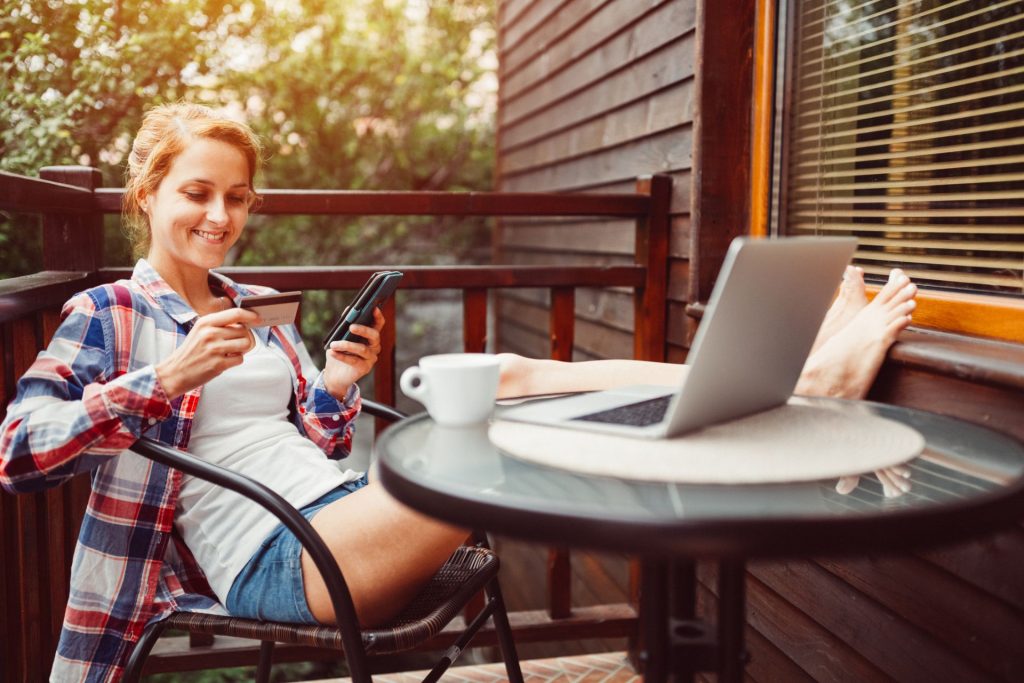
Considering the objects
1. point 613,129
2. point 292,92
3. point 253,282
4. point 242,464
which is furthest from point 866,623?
point 292,92

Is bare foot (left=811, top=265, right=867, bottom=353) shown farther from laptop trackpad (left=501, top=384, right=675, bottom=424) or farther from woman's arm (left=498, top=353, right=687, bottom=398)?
laptop trackpad (left=501, top=384, right=675, bottom=424)

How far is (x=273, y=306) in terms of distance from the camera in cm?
145

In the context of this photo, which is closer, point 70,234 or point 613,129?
point 70,234

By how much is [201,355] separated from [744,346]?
0.80 meters

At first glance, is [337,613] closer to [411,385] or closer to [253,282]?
[411,385]

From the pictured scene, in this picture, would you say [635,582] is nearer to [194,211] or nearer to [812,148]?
[812,148]

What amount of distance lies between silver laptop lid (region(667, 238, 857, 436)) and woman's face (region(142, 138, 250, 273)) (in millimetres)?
1033

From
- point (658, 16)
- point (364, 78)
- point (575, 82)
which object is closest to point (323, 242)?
point (364, 78)

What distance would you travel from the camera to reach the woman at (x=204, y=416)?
1358mm

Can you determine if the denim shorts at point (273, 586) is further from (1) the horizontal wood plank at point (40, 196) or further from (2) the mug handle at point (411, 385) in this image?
(1) the horizontal wood plank at point (40, 196)

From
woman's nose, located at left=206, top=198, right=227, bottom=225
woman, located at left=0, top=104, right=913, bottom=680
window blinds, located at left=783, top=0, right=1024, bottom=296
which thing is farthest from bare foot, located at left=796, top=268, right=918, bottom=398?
woman's nose, located at left=206, top=198, right=227, bottom=225

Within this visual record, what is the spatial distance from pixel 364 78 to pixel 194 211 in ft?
22.0

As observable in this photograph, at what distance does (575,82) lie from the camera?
426cm

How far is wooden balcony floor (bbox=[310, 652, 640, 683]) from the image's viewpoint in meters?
2.39
